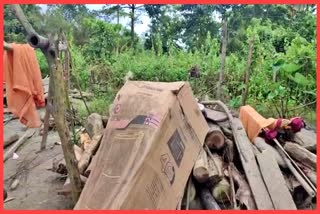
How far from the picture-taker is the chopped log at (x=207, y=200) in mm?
3062

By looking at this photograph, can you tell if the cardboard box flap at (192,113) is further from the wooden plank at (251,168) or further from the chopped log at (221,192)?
the chopped log at (221,192)

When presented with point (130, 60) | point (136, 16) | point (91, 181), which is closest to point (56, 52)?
point (91, 181)

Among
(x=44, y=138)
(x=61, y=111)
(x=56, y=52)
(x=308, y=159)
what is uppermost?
(x=56, y=52)

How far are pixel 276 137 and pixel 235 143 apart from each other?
0.60m

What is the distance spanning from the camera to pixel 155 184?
2.77 meters

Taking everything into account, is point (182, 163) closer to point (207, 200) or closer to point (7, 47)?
point (207, 200)

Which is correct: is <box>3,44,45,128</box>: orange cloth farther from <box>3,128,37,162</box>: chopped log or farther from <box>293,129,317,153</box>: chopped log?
<box>293,129,317,153</box>: chopped log

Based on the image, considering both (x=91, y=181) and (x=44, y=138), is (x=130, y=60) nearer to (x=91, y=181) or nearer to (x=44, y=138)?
(x=44, y=138)

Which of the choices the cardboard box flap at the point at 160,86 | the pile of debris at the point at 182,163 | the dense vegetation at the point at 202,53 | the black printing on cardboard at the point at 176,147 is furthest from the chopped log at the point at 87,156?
the dense vegetation at the point at 202,53

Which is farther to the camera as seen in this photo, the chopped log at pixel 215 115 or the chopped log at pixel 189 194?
the chopped log at pixel 215 115

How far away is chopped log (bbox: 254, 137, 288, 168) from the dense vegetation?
219cm

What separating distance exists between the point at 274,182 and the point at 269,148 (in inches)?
24.2

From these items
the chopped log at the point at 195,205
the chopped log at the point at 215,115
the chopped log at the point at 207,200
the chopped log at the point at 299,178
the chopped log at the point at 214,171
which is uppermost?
the chopped log at the point at 215,115

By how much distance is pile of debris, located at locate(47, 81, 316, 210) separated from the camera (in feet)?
9.03
